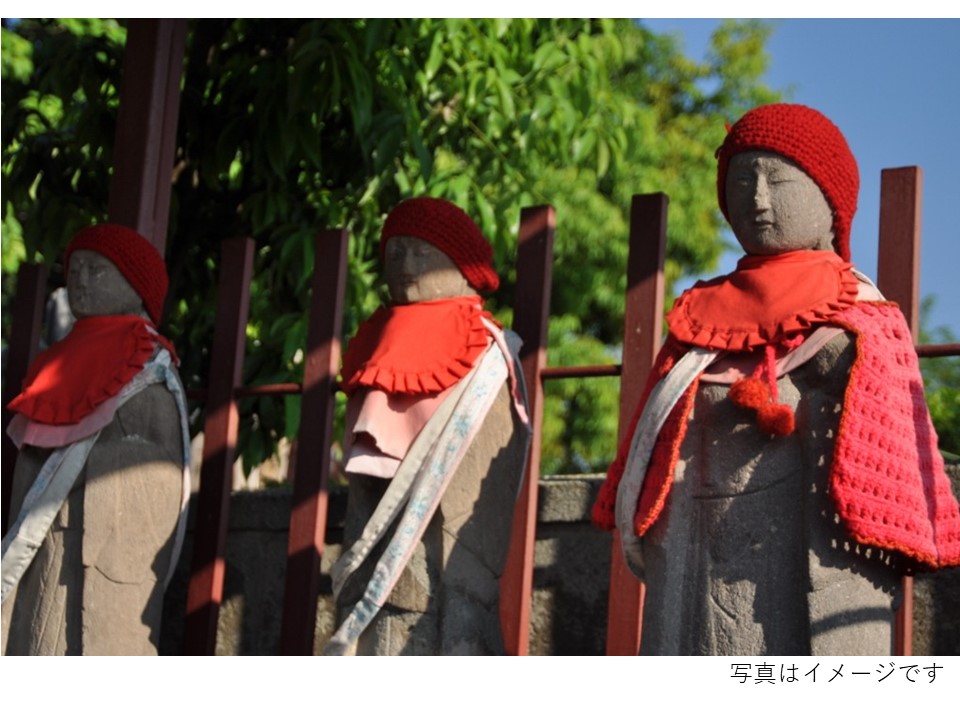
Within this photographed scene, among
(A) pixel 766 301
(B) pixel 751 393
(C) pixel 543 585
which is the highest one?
(A) pixel 766 301

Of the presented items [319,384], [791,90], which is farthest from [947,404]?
[791,90]

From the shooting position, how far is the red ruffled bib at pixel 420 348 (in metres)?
5.15

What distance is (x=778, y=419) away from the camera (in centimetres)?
422

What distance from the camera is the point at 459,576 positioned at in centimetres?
500

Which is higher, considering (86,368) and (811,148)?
(811,148)

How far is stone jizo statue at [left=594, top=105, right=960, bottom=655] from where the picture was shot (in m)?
4.16

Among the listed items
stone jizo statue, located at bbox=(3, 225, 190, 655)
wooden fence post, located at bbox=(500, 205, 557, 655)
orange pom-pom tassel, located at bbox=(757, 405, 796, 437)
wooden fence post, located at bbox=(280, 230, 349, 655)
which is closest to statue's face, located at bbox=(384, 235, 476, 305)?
wooden fence post, located at bbox=(500, 205, 557, 655)

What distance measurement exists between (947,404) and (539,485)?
370cm

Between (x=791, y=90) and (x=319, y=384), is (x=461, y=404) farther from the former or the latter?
(x=791, y=90)

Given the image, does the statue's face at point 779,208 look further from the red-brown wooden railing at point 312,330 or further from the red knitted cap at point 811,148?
the red-brown wooden railing at point 312,330

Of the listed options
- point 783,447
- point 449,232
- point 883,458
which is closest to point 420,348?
point 449,232

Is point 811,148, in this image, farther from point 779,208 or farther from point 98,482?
point 98,482

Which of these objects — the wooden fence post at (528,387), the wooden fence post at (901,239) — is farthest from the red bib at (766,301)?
the wooden fence post at (528,387)

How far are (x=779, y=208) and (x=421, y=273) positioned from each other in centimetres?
130
